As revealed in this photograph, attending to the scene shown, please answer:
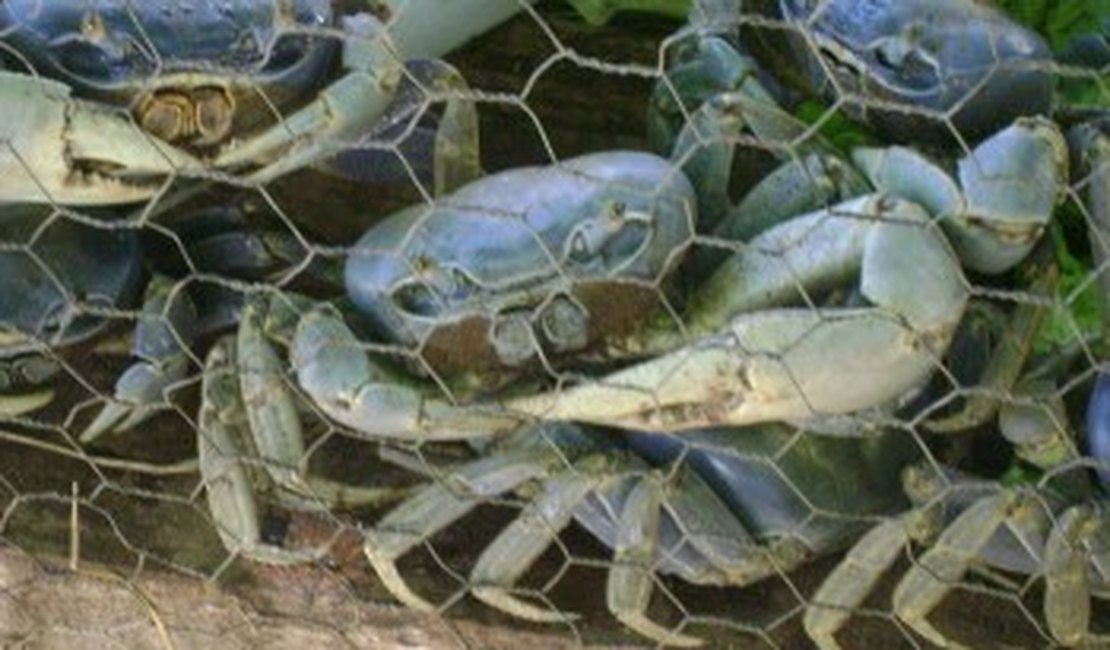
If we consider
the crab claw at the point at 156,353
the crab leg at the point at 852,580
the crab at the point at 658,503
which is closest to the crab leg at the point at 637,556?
the crab at the point at 658,503

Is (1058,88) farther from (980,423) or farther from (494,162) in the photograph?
(494,162)

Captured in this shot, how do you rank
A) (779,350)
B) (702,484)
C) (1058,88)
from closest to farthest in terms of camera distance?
(779,350) < (702,484) < (1058,88)

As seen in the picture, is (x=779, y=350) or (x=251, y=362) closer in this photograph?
(x=779, y=350)

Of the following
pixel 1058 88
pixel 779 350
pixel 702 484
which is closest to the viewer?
pixel 779 350

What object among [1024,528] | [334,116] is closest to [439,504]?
[334,116]

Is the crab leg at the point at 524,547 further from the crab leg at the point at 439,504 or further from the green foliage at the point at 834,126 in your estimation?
the green foliage at the point at 834,126

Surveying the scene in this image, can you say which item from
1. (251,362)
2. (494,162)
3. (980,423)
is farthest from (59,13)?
(980,423)
